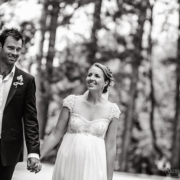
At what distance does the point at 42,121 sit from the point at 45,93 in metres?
1.16

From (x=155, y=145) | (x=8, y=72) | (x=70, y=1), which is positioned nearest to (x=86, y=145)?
(x=8, y=72)

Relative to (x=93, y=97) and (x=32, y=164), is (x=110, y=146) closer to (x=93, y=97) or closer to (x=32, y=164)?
(x=93, y=97)

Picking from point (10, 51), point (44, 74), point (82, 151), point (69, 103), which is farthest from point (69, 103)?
point (44, 74)

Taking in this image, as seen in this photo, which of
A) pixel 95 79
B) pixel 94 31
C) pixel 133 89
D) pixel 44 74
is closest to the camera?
pixel 95 79

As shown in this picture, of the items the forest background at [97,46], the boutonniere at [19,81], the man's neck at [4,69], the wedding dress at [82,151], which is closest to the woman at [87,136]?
the wedding dress at [82,151]

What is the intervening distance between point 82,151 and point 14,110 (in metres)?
1.13

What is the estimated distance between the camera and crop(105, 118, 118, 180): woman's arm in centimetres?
502

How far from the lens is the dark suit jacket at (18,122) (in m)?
4.08

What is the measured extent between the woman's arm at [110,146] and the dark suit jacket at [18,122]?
1.11 metres

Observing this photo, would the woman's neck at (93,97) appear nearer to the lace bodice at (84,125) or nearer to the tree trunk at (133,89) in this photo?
the lace bodice at (84,125)

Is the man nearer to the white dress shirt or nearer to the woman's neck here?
the white dress shirt

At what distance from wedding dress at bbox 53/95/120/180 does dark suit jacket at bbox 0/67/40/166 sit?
0.67 m

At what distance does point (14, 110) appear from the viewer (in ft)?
13.6

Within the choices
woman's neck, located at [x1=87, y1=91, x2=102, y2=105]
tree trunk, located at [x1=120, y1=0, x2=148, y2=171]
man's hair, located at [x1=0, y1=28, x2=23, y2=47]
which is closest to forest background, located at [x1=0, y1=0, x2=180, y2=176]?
tree trunk, located at [x1=120, y1=0, x2=148, y2=171]
